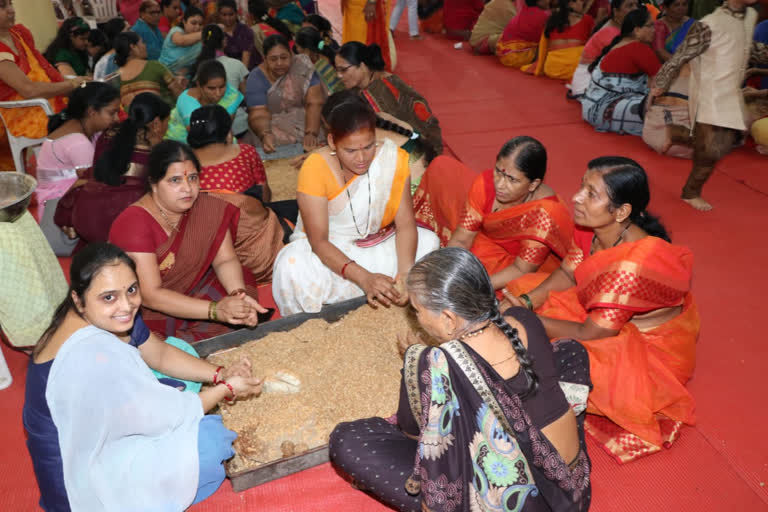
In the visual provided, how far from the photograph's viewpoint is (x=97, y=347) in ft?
5.64

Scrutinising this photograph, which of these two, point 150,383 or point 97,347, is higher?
point 97,347

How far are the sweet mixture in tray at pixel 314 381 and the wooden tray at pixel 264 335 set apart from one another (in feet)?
0.14

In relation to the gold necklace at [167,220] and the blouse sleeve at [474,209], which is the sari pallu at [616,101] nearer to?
the blouse sleeve at [474,209]

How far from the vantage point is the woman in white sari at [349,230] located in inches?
110

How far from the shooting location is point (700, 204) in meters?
4.12

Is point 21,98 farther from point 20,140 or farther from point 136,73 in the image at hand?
point 136,73

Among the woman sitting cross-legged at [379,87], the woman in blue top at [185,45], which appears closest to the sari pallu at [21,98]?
the woman in blue top at [185,45]

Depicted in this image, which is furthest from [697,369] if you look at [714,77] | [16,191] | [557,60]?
[557,60]

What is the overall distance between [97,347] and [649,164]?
4.58 metres

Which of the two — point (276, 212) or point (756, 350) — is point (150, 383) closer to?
point (276, 212)

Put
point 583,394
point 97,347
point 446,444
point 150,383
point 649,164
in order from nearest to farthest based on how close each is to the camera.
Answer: point 446,444 → point 97,347 → point 150,383 → point 583,394 → point 649,164

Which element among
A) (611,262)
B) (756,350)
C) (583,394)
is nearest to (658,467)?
(583,394)

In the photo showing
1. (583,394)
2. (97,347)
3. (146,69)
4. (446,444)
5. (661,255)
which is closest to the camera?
(446,444)

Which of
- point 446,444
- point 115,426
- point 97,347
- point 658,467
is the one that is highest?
point 97,347
